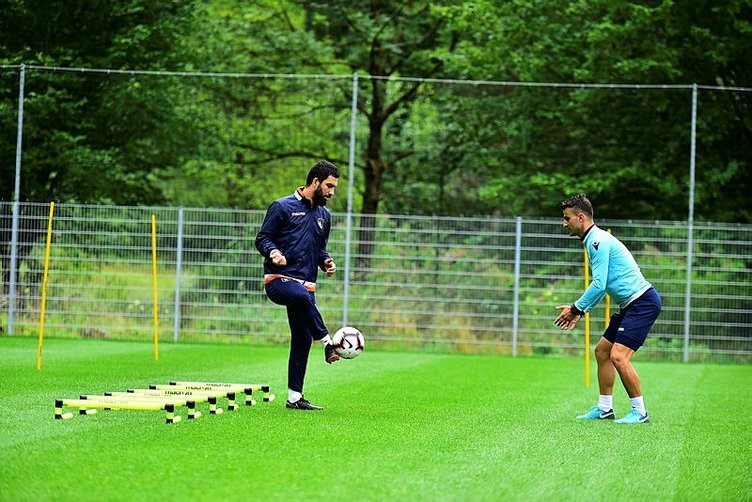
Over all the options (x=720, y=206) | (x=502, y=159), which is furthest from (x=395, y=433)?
(x=502, y=159)

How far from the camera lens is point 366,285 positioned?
1917 cm

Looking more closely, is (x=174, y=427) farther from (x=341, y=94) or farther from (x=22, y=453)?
(x=341, y=94)

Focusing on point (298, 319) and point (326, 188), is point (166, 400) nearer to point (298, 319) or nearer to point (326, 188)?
point (298, 319)

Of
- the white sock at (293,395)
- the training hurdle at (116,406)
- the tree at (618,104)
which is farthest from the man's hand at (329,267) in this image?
the tree at (618,104)

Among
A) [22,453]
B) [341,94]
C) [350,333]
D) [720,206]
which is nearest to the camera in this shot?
[22,453]

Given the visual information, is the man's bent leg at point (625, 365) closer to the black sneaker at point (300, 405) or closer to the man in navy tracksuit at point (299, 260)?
the man in navy tracksuit at point (299, 260)

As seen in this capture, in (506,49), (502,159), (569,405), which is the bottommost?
(569,405)

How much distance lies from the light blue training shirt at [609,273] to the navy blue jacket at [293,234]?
2.16 metres

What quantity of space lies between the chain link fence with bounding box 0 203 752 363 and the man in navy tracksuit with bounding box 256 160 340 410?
28.6 ft

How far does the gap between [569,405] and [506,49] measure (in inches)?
524

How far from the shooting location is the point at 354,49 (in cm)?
2659

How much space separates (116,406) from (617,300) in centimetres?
407

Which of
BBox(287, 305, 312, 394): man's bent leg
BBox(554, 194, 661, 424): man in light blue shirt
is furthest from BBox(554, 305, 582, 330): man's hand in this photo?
BBox(287, 305, 312, 394): man's bent leg

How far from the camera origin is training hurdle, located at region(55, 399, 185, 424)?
8.59m
